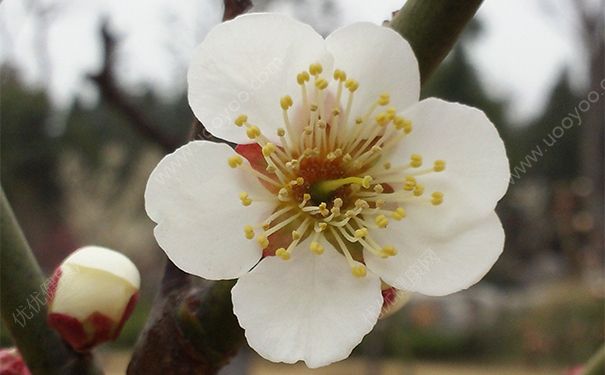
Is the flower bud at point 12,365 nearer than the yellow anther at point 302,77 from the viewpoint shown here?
No

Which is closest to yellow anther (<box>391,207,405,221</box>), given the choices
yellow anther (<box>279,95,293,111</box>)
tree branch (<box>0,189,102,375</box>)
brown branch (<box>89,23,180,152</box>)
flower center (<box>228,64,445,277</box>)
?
flower center (<box>228,64,445,277</box>)

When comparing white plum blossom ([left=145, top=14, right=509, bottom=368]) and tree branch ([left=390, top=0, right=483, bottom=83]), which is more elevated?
tree branch ([left=390, top=0, right=483, bottom=83])

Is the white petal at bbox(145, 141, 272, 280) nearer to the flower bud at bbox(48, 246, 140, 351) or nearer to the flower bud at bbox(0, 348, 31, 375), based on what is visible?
the flower bud at bbox(48, 246, 140, 351)

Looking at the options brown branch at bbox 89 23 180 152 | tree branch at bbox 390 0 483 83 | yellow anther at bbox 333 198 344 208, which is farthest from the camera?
brown branch at bbox 89 23 180 152

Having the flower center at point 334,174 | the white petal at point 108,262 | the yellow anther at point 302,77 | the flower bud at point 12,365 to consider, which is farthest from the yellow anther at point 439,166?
the flower bud at point 12,365

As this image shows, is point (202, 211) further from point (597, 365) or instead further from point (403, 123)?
point (597, 365)

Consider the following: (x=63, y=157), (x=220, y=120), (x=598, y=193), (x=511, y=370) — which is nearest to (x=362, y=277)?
(x=220, y=120)

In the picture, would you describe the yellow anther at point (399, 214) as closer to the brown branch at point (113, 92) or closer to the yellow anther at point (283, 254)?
the yellow anther at point (283, 254)

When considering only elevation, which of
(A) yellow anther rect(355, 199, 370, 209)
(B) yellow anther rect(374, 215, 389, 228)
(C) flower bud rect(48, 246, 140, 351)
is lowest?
(C) flower bud rect(48, 246, 140, 351)
